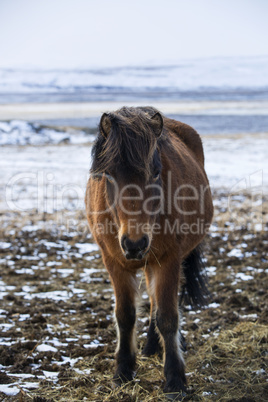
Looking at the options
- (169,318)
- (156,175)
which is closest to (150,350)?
(169,318)

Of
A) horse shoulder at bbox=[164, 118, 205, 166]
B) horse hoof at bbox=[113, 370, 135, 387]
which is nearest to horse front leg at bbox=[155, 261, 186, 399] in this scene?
horse hoof at bbox=[113, 370, 135, 387]

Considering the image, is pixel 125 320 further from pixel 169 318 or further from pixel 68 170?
pixel 68 170

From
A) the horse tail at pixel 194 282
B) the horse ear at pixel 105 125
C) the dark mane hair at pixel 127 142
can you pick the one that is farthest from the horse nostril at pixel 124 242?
the horse tail at pixel 194 282

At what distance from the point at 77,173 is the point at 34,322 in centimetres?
959

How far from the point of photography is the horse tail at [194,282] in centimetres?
467

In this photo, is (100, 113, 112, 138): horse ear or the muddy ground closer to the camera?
(100, 113, 112, 138): horse ear

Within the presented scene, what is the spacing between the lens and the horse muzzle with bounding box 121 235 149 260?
2707mm

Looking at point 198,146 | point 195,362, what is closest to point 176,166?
point 198,146

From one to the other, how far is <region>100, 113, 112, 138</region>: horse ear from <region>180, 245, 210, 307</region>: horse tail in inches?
82.0

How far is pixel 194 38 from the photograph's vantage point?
182m

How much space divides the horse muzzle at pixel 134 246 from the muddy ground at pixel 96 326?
1090 millimetres

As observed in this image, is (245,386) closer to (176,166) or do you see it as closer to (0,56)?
(176,166)

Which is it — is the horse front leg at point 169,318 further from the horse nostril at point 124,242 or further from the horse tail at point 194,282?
the horse tail at point 194,282

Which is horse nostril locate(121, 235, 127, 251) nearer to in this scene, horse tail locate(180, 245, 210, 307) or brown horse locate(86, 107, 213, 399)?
brown horse locate(86, 107, 213, 399)
